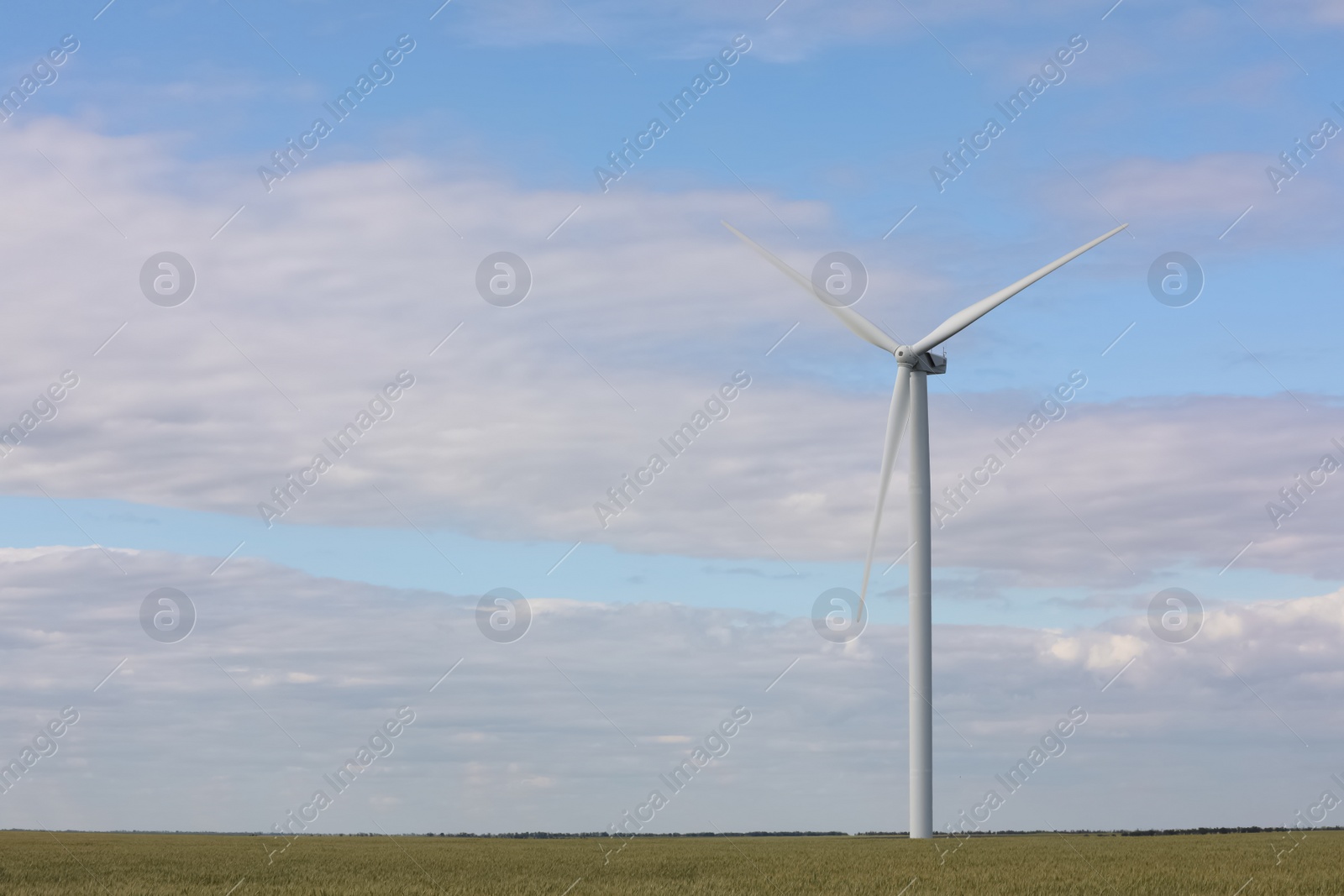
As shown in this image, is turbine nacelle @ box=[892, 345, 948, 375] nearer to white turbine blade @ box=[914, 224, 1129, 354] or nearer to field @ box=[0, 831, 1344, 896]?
white turbine blade @ box=[914, 224, 1129, 354]

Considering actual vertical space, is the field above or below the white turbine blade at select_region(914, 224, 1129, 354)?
below

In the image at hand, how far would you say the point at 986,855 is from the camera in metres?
49.7

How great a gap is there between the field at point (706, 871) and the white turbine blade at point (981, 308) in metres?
23.2

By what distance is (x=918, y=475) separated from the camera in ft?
198

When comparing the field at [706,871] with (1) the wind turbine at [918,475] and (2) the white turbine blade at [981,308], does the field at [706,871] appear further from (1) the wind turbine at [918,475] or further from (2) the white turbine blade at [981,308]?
(2) the white turbine blade at [981,308]

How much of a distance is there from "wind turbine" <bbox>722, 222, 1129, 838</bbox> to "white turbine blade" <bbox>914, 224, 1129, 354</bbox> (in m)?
0.04

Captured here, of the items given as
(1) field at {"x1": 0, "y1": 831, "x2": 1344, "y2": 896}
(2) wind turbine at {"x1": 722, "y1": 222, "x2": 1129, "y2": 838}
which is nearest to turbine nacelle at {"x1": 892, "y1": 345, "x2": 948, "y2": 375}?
(2) wind turbine at {"x1": 722, "y1": 222, "x2": 1129, "y2": 838}

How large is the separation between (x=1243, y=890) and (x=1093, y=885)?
384cm

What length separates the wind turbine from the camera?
58.8 m

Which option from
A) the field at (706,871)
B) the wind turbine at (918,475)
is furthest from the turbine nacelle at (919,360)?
the field at (706,871)

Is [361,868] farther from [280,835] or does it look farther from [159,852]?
[280,835]

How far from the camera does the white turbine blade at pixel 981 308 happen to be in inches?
2352

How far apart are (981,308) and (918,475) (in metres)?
8.57

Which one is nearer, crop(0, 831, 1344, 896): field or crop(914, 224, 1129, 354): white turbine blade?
crop(0, 831, 1344, 896): field
